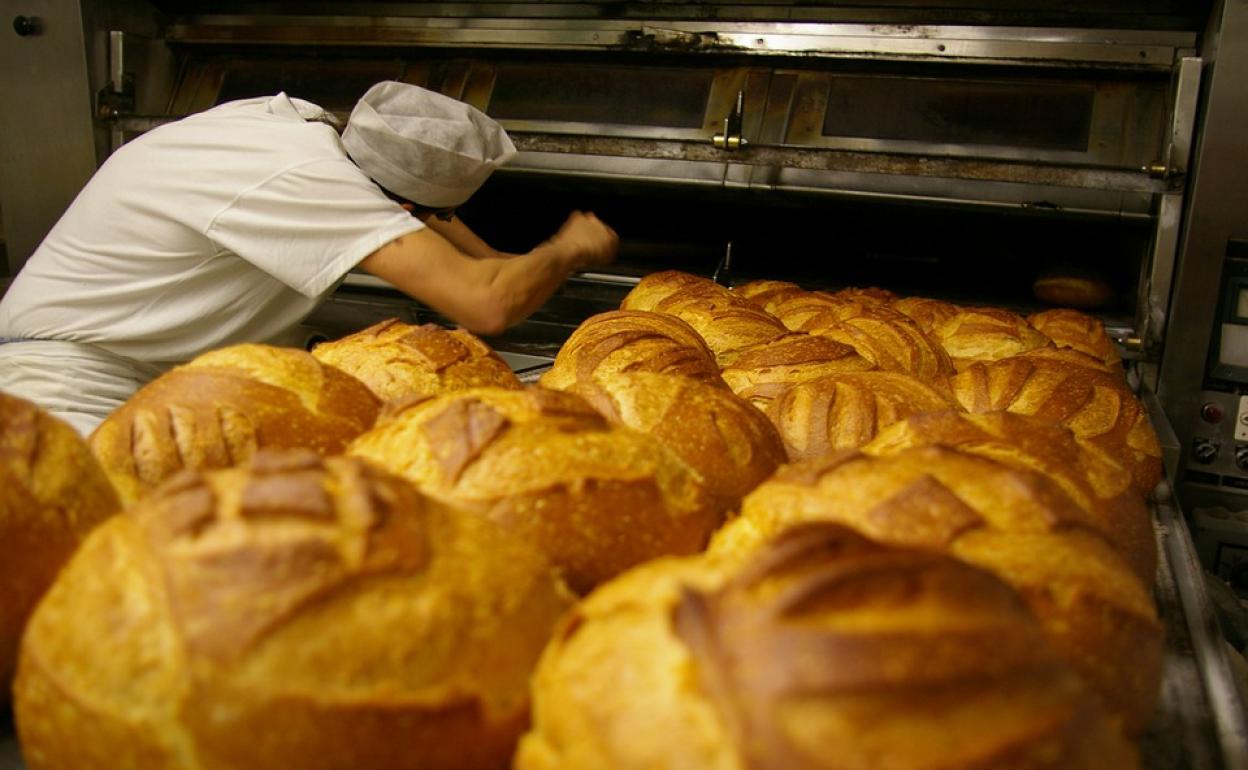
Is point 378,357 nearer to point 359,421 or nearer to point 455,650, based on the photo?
point 359,421

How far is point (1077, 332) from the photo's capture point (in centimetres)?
270

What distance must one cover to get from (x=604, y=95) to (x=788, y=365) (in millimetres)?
1989

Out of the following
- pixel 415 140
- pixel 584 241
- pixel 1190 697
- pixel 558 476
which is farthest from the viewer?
pixel 584 241

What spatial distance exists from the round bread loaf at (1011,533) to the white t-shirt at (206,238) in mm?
1717

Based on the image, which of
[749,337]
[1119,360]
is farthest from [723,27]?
[1119,360]

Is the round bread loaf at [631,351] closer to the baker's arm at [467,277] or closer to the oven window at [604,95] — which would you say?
the baker's arm at [467,277]

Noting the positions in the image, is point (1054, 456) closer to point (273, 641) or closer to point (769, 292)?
point (273, 641)

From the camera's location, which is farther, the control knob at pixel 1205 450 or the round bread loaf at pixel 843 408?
the control knob at pixel 1205 450

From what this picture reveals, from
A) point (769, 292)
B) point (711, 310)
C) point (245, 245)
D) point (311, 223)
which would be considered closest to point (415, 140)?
point (311, 223)

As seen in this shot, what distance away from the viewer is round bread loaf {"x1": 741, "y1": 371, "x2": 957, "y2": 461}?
1.66 meters

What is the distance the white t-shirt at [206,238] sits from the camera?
246 cm

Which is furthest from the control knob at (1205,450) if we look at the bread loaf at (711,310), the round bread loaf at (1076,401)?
the bread loaf at (711,310)

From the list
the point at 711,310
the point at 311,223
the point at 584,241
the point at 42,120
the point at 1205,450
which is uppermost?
the point at 42,120

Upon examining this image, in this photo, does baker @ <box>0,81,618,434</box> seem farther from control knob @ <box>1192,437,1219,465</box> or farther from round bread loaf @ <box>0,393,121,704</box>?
control knob @ <box>1192,437,1219,465</box>
